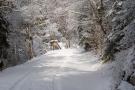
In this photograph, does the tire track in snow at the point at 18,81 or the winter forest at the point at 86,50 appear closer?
the winter forest at the point at 86,50


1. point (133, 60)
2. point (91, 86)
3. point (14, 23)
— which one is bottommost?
point (91, 86)

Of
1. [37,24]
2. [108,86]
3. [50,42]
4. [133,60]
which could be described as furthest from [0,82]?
[50,42]

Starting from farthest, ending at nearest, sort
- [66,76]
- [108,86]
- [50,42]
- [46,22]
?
[50,42], [46,22], [66,76], [108,86]

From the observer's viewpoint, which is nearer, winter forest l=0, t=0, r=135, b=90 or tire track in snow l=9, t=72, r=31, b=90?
winter forest l=0, t=0, r=135, b=90

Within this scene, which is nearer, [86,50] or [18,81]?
[18,81]

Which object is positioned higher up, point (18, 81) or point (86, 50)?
point (86, 50)

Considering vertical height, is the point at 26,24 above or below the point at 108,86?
above

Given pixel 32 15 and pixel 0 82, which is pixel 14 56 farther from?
pixel 0 82

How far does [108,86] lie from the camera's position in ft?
45.8

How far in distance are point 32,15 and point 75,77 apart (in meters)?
18.8

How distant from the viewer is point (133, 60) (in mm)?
11977

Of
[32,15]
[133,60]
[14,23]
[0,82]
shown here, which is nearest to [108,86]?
[133,60]

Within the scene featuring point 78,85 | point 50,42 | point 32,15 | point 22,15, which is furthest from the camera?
point 50,42

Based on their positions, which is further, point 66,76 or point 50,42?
point 50,42
